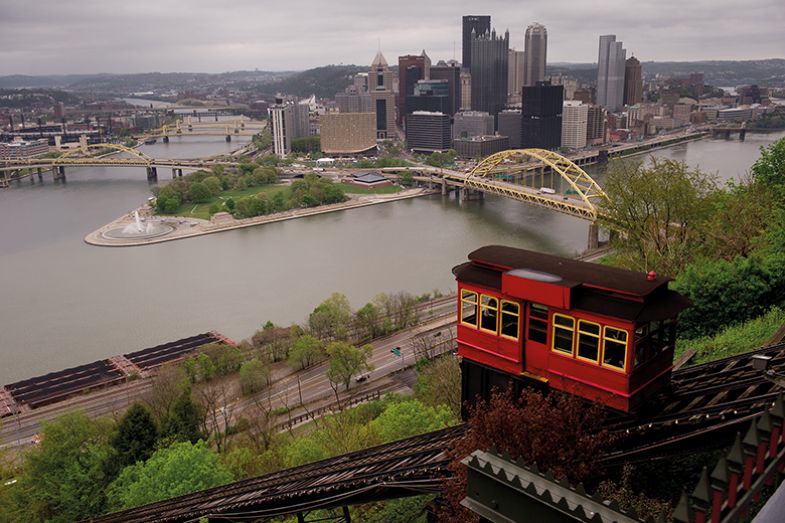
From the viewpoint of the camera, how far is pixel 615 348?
12.6 feet

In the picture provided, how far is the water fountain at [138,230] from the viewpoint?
27734 millimetres

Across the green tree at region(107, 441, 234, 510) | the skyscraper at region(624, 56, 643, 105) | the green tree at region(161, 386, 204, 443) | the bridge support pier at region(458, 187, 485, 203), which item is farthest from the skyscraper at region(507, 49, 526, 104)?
the green tree at region(107, 441, 234, 510)

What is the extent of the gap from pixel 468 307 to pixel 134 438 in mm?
6325

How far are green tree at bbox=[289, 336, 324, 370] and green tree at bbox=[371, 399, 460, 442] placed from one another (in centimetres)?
681

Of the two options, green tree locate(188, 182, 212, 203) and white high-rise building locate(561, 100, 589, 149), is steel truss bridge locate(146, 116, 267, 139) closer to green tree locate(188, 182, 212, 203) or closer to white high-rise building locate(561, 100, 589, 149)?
white high-rise building locate(561, 100, 589, 149)

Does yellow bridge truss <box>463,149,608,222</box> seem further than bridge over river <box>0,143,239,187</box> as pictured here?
No

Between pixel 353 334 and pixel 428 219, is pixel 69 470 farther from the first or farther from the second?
pixel 428 219

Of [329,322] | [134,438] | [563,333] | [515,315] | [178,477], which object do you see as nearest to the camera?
[563,333]

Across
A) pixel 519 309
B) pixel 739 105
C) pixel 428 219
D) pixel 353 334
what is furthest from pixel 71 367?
pixel 739 105

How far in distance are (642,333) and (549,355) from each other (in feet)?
1.91

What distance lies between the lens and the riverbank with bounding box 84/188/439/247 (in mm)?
27203

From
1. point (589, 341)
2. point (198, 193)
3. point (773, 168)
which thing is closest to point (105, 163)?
point (198, 193)

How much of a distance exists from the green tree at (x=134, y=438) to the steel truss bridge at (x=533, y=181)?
30.0 feet

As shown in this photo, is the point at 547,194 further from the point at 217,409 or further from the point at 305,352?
the point at 217,409
